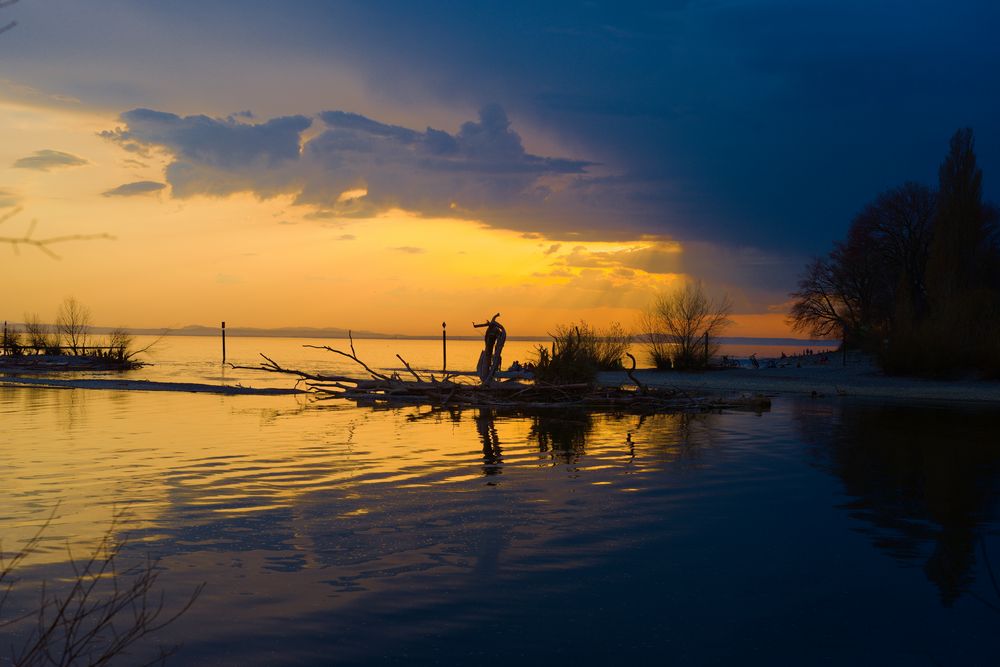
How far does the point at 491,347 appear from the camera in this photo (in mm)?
27766

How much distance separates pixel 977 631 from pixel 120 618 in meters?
6.55

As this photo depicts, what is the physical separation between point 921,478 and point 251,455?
11.2m

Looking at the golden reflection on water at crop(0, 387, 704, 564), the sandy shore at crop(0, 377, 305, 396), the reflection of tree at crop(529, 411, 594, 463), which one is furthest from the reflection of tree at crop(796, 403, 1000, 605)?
the sandy shore at crop(0, 377, 305, 396)

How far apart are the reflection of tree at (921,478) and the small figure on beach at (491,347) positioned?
33.0 ft

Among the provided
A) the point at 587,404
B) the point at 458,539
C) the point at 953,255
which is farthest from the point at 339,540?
the point at 953,255

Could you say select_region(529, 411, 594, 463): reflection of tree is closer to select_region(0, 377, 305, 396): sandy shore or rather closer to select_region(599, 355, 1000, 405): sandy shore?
select_region(599, 355, 1000, 405): sandy shore

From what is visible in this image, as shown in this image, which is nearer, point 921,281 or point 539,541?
point 539,541

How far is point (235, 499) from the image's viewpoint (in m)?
10.1

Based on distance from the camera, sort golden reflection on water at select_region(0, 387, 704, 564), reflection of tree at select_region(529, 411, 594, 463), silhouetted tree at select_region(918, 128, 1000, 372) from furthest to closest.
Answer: silhouetted tree at select_region(918, 128, 1000, 372) → reflection of tree at select_region(529, 411, 594, 463) → golden reflection on water at select_region(0, 387, 704, 564)

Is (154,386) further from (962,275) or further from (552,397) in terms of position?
(962,275)

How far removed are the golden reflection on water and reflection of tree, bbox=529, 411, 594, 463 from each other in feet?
0.15

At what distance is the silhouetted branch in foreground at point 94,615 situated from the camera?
17.0 ft

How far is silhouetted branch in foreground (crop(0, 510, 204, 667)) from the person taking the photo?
5172mm

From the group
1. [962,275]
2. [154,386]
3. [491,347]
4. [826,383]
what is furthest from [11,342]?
[962,275]
